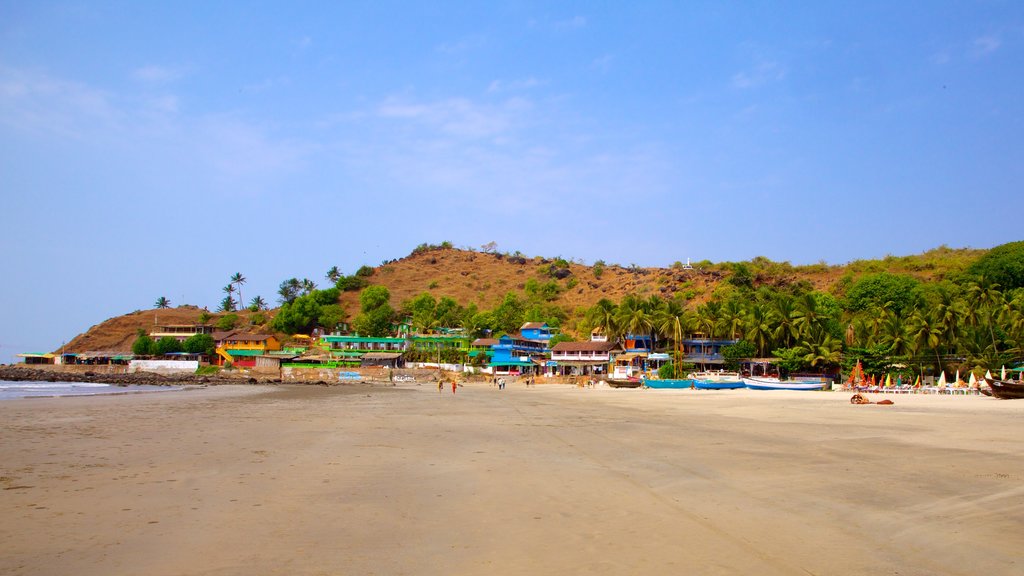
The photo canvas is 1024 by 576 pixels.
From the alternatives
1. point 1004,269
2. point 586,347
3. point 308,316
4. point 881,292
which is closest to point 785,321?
point 881,292

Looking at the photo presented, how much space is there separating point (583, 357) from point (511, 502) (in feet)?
245

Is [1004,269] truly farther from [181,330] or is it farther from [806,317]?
[181,330]

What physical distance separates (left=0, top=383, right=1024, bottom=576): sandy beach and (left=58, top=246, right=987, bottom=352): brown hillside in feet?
318

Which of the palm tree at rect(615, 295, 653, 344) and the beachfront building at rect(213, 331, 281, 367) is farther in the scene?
the beachfront building at rect(213, 331, 281, 367)

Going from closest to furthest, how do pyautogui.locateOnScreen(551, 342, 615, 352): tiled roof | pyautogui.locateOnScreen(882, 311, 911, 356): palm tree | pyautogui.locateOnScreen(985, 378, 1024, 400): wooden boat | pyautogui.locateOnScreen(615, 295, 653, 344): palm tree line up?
pyautogui.locateOnScreen(985, 378, 1024, 400): wooden boat → pyautogui.locateOnScreen(882, 311, 911, 356): palm tree → pyautogui.locateOnScreen(615, 295, 653, 344): palm tree → pyautogui.locateOnScreen(551, 342, 615, 352): tiled roof

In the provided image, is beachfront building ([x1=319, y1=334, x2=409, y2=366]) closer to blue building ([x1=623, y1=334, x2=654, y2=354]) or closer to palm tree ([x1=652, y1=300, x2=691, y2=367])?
blue building ([x1=623, y1=334, x2=654, y2=354])

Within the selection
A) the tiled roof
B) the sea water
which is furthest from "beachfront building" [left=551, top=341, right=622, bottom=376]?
the sea water

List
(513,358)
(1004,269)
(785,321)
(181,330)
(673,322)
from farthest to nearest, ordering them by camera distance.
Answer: (181,330) < (513,358) < (1004,269) < (673,322) < (785,321)

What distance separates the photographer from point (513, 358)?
3433 inches

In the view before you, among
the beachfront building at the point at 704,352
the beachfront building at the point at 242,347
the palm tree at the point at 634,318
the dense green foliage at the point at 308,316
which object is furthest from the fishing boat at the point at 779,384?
the dense green foliage at the point at 308,316

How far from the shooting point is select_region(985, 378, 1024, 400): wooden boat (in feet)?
104

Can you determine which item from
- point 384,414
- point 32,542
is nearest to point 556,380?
point 384,414

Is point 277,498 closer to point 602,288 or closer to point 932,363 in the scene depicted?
point 932,363

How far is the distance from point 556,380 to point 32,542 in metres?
66.6
